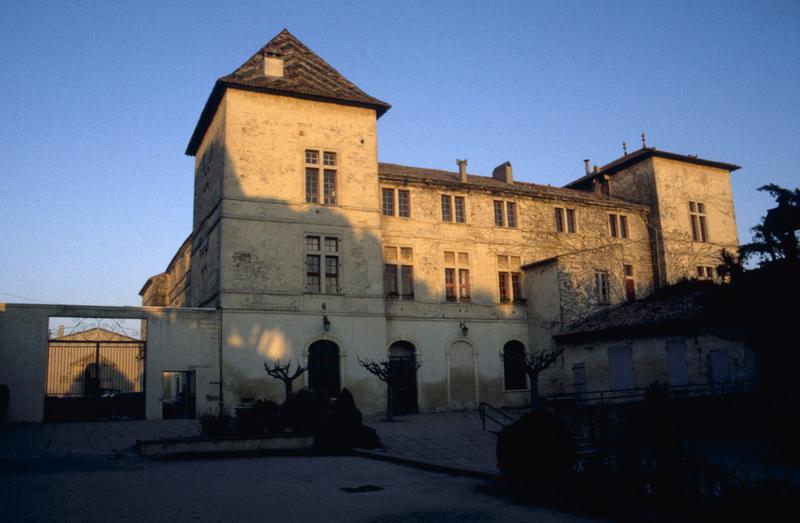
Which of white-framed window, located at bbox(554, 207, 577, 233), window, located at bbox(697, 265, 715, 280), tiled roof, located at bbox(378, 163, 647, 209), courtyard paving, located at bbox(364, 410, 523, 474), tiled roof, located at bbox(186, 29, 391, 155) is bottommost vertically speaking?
courtyard paving, located at bbox(364, 410, 523, 474)

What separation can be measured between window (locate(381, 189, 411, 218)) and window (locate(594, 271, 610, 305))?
9.68m

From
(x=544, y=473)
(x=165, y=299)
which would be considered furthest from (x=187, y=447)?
(x=165, y=299)

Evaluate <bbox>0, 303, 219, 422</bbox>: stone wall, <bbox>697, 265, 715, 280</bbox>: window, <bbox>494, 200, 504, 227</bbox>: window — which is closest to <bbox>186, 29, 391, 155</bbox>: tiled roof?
<bbox>494, 200, 504, 227</bbox>: window

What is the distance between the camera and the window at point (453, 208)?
102ft

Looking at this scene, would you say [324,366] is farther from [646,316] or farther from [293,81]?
[646,316]

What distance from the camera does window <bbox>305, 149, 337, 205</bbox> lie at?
27266 millimetres

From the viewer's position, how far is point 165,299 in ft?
151

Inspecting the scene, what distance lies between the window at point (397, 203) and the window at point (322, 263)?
143 inches

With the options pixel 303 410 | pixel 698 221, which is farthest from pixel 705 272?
pixel 303 410

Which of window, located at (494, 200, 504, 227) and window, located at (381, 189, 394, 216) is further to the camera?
window, located at (494, 200, 504, 227)

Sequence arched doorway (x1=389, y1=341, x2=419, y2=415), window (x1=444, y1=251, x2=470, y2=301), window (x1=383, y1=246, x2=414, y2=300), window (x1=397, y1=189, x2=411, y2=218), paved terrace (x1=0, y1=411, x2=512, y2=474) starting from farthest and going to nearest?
window (x1=444, y1=251, x2=470, y2=301)
window (x1=397, y1=189, x2=411, y2=218)
window (x1=383, y1=246, x2=414, y2=300)
arched doorway (x1=389, y1=341, x2=419, y2=415)
paved terrace (x1=0, y1=411, x2=512, y2=474)

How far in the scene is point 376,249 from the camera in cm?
2753

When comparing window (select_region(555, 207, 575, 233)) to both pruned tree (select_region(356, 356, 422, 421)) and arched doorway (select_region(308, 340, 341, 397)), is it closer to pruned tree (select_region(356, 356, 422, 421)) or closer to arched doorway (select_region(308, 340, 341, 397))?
pruned tree (select_region(356, 356, 422, 421))

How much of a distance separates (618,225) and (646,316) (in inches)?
409
